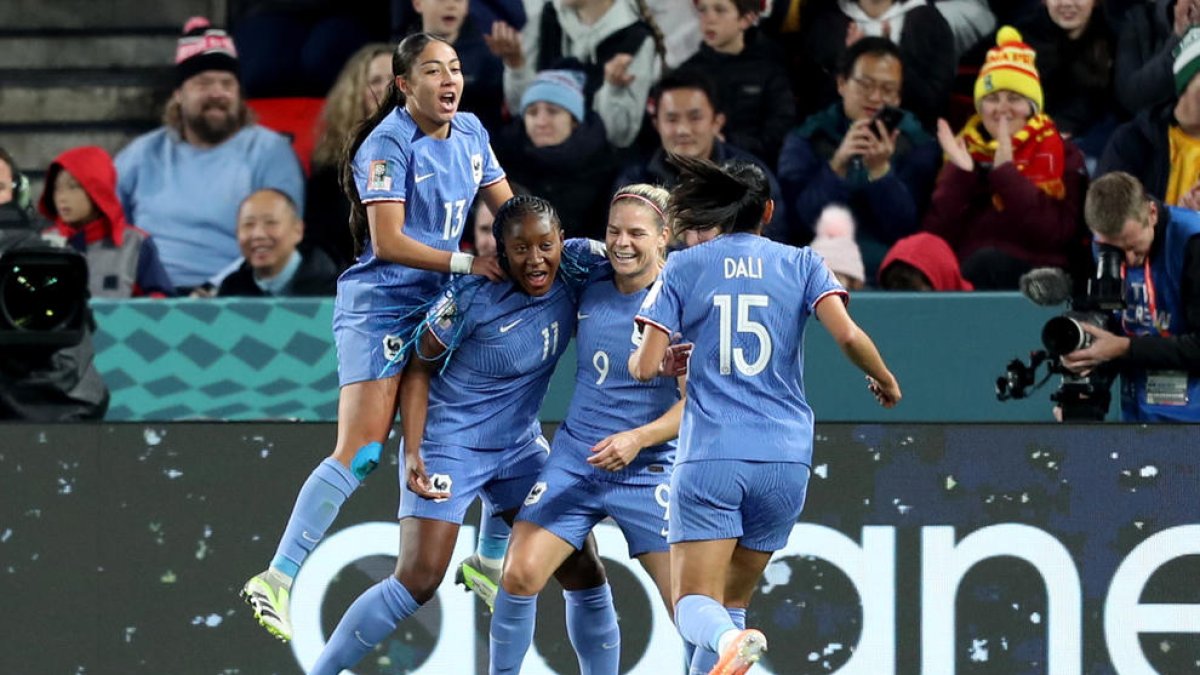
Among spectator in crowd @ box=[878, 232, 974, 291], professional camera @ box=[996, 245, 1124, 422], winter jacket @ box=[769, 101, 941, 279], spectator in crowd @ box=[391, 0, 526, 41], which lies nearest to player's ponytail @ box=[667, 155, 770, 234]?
professional camera @ box=[996, 245, 1124, 422]

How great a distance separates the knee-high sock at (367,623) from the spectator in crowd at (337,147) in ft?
9.33

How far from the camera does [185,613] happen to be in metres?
6.93

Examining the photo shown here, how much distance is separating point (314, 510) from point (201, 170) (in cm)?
330

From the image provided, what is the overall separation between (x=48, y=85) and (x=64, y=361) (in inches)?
149

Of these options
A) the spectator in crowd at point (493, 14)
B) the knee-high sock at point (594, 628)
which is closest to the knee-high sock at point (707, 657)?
the knee-high sock at point (594, 628)

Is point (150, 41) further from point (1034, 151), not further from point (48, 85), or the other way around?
point (1034, 151)

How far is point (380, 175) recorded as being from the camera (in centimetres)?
611

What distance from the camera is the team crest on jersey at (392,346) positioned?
6.26 meters

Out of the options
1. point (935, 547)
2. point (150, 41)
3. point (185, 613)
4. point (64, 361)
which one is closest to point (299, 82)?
point (150, 41)

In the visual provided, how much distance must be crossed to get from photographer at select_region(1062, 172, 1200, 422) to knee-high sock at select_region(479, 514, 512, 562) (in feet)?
6.71

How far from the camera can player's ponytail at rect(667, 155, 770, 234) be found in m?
5.61

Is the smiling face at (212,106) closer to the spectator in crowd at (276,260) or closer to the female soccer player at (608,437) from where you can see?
the spectator in crowd at (276,260)

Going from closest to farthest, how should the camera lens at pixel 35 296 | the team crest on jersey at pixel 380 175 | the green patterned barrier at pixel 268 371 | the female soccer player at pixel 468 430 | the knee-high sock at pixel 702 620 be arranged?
the knee-high sock at pixel 702 620
the team crest on jersey at pixel 380 175
the female soccer player at pixel 468 430
the camera lens at pixel 35 296
the green patterned barrier at pixel 268 371

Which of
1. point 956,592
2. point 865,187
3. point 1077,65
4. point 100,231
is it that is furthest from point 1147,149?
point 100,231
